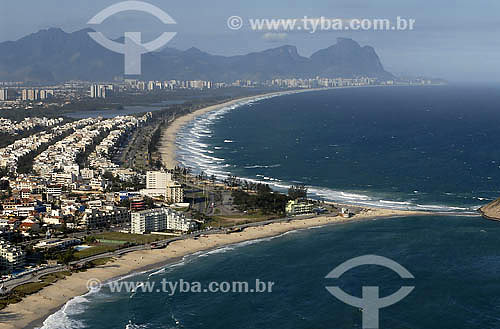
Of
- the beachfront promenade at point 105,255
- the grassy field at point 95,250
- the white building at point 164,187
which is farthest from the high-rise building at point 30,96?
the grassy field at point 95,250

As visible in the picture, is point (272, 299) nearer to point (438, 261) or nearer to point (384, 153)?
point (438, 261)

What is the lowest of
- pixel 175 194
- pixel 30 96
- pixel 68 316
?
pixel 68 316

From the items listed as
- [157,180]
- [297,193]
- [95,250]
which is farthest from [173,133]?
[95,250]

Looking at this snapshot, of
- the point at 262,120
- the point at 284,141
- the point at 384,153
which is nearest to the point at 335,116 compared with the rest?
the point at 262,120

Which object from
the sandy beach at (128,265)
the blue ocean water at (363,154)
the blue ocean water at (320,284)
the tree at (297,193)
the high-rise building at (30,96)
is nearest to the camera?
the blue ocean water at (320,284)

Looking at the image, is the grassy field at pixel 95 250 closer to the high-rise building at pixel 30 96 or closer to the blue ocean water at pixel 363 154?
the blue ocean water at pixel 363 154

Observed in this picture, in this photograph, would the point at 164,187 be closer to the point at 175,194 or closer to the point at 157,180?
the point at 157,180
